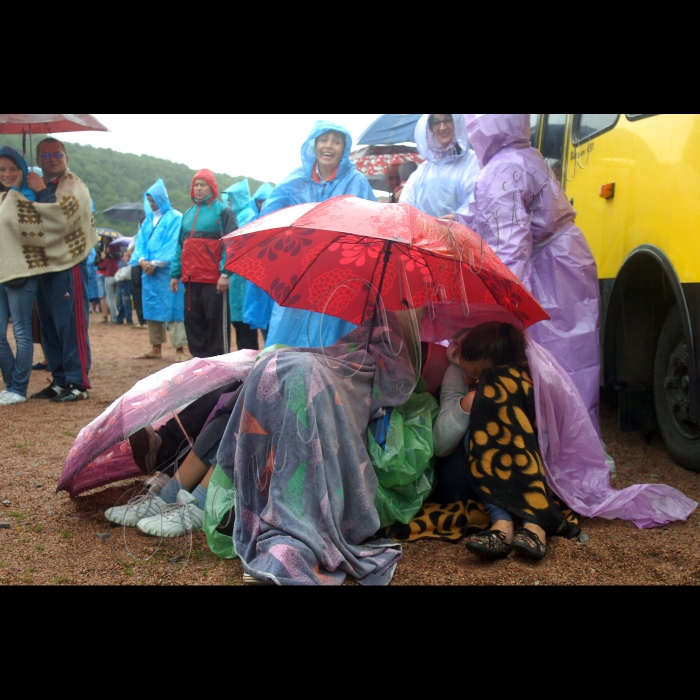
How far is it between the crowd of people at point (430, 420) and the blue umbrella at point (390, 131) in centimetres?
296

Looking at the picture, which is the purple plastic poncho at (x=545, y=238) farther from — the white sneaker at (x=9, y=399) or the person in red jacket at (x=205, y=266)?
the white sneaker at (x=9, y=399)

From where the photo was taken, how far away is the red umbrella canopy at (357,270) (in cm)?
251

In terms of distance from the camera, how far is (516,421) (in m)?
2.66

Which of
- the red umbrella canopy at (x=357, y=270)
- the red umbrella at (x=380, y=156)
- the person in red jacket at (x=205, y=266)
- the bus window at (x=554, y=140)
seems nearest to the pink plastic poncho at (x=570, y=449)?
the red umbrella canopy at (x=357, y=270)

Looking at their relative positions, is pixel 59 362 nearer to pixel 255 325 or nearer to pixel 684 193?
pixel 255 325

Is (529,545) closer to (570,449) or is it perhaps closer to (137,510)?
(570,449)

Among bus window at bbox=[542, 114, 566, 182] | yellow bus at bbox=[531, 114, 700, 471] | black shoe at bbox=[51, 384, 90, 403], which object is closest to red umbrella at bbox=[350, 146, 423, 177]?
bus window at bbox=[542, 114, 566, 182]

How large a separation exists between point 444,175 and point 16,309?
10.5 ft

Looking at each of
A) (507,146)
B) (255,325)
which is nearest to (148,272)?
(255,325)

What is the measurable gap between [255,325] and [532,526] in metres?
2.64

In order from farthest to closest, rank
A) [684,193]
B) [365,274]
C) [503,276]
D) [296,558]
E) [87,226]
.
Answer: [87,226]
[684,193]
[365,274]
[503,276]
[296,558]

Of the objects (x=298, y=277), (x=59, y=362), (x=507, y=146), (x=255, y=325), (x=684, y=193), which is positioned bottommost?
(x=59, y=362)

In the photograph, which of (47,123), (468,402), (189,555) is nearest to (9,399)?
(47,123)

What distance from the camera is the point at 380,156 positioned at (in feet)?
29.0
